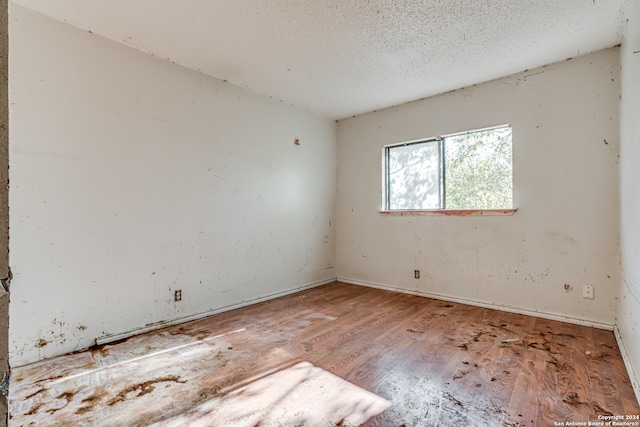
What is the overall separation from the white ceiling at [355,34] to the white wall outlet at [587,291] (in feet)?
6.84

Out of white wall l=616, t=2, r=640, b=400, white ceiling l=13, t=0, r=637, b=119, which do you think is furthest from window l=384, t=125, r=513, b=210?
white wall l=616, t=2, r=640, b=400

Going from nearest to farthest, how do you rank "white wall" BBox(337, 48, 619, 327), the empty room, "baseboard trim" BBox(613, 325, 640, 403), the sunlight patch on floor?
the sunlight patch on floor
"baseboard trim" BBox(613, 325, 640, 403)
the empty room
"white wall" BBox(337, 48, 619, 327)

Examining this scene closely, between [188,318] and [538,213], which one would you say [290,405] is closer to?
[188,318]

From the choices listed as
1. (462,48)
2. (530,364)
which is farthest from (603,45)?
(530,364)

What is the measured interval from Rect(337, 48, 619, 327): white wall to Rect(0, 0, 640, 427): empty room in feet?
0.06

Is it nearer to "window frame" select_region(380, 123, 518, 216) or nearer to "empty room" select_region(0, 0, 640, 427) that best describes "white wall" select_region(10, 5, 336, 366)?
"empty room" select_region(0, 0, 640, 427)

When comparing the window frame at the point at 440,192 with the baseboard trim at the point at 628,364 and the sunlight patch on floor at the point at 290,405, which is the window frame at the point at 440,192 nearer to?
the baseboard trim at the point at 628,364

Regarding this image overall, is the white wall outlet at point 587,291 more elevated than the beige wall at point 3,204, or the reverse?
the beige wall at point 3,204

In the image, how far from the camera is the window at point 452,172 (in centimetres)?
316

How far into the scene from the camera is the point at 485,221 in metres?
3.21

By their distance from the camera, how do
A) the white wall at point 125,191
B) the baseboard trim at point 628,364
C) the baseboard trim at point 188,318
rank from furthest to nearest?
the baseboard trim at point 188,318 < the white wall at point 125,191 < the baseboard trim at point 628,364

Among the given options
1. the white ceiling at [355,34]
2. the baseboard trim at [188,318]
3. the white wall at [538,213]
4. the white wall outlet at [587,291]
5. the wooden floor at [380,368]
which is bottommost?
the wooden floor at [380,368]

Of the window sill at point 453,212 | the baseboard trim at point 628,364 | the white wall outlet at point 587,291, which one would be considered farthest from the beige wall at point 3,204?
the white wall outlet at point 587,291

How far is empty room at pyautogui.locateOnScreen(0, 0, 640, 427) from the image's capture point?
174cm
